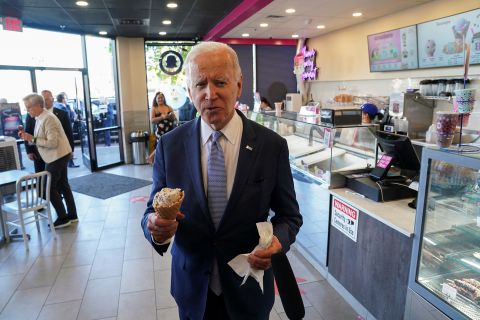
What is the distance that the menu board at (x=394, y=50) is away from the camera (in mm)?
5527

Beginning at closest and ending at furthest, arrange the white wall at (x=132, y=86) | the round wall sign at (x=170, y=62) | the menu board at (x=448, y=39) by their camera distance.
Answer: the menu board at (x=448, y=39)
the white wall at (x=132, y=86)
the round wall sign at (x=170, y=62)

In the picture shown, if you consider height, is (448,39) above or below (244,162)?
above

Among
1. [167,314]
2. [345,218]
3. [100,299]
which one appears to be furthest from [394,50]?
[100,299]

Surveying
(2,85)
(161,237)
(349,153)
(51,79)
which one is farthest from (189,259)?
(51,79)

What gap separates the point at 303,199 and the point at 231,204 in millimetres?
2611

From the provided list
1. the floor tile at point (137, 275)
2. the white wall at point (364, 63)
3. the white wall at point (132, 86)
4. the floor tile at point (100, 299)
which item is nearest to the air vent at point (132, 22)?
the white wall at point (132, 86)

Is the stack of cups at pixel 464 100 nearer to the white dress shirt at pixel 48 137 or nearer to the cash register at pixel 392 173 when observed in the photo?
the cash register at pixel 392 173

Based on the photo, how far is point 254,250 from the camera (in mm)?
1194

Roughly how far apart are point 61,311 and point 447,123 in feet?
10.2

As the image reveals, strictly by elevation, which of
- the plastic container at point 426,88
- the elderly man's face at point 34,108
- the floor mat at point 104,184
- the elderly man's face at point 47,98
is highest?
the plastic container at point 426,88

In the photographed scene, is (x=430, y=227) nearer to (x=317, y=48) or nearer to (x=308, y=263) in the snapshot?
(x=308, y=263)

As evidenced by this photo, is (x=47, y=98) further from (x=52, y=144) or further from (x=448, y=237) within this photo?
(x=448, y=237)

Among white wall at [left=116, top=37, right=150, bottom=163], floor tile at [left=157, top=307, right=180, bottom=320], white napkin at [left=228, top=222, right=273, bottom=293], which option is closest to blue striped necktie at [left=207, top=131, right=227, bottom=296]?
white napkin at [left=228, top=222, right=273, bottom=293]

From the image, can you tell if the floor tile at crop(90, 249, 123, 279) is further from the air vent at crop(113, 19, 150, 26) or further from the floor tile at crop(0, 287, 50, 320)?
the air vent at crop(113, 19, 150, 26)
